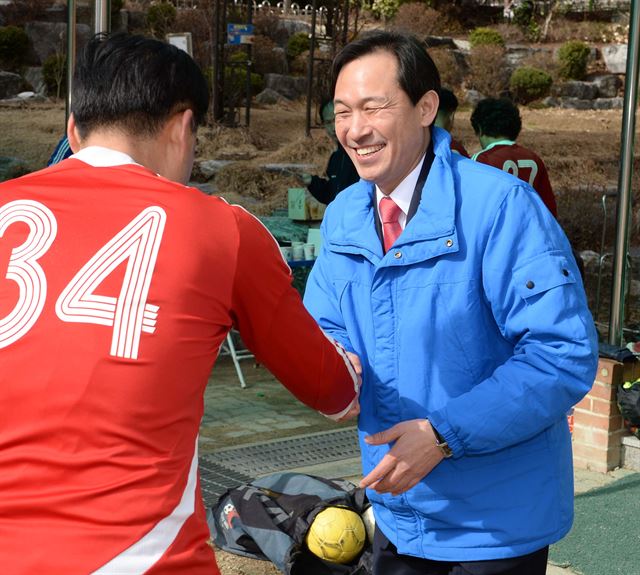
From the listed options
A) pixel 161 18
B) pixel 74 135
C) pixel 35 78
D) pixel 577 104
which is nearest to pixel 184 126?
pixel 74 135

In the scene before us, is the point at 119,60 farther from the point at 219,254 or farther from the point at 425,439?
the point at 425,439

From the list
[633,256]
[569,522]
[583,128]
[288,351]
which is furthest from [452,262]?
[583,128]

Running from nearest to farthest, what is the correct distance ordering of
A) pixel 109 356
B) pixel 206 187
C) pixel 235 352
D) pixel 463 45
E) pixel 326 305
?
pixel 109 356
pixel 326 305
pixel 235 352
pixel 206 187
pixel 463 45

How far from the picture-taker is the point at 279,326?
179 cm

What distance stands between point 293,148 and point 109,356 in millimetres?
18026

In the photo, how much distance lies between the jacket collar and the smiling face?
0.25 feet

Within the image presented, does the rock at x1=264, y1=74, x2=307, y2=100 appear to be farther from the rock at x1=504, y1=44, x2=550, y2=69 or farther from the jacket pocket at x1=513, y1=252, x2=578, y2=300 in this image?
the jacket pocket at x1=513, y1=252, x2=578, y2=300

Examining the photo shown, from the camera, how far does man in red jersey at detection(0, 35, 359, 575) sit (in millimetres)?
1507

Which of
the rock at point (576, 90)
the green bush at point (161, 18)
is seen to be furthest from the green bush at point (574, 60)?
the green bush at point (161, 18)

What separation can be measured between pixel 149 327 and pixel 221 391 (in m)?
6.16

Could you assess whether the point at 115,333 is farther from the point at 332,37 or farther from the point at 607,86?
the point at 607,86

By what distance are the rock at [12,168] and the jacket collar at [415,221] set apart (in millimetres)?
11980

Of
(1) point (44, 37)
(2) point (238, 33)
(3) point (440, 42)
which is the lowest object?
(1) point (44, 37)

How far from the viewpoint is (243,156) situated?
18719 millimetres
